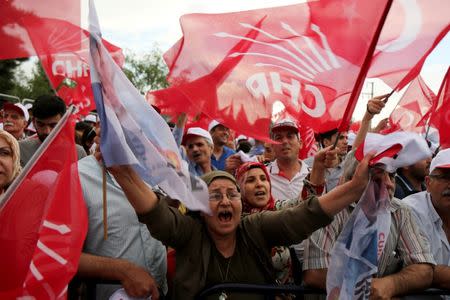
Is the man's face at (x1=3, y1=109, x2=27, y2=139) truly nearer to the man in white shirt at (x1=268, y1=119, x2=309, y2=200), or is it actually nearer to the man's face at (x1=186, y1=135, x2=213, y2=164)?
the man's face at (x1=186, y1=135, x2=213, y2=164)

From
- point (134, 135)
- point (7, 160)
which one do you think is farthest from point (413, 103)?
point (7, 160)

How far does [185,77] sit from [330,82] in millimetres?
1026

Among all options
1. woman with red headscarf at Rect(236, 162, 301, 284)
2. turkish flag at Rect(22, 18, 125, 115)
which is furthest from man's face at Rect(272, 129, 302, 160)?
turkish flag at Rect(22, 18, 125, 115)

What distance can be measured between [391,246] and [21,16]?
343cm

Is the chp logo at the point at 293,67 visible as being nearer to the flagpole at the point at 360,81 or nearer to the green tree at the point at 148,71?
the flagpole at the point at 360,81

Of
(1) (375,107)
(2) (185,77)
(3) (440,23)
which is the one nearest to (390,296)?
(1) (375,107)

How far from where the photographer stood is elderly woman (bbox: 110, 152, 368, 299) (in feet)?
11.6

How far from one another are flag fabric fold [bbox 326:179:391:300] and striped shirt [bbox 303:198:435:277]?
34cm

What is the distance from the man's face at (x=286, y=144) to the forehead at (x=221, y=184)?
2155mm

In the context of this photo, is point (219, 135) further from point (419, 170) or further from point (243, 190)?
point (243, 190)

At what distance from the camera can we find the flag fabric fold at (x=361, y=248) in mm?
3555

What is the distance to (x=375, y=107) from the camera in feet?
12.7

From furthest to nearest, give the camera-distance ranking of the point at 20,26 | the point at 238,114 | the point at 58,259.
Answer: the point at 20,26
the point at 238,114
the point at 58,259

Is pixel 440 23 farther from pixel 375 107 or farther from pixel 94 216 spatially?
pixel 94 216
